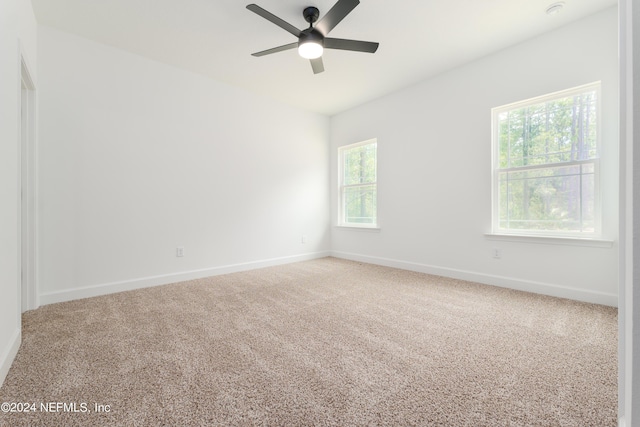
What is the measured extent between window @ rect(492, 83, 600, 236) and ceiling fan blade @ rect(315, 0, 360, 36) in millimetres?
2220

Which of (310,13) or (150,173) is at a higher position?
(310,13)

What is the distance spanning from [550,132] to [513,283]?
1643 millimetres

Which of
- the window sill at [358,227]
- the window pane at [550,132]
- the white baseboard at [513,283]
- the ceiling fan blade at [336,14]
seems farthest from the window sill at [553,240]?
the ceiling fan blade at [336,14]

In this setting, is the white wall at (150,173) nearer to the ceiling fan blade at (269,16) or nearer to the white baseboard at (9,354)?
the white baseboard at (9,354)

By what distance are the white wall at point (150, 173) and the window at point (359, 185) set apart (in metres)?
0.96

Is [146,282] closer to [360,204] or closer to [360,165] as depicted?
[360,204]

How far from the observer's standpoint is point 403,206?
4180 millimetres

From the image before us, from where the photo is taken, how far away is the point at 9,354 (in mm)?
1602

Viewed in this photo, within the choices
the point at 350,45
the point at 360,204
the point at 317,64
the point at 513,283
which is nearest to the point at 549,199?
the point at 513,283

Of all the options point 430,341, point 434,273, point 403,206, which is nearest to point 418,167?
point 403,206

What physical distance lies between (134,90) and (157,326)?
2660mm

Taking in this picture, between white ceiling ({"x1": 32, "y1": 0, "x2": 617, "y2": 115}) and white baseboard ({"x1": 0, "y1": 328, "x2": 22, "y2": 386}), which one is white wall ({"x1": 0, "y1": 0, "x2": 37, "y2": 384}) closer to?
white baseboard ({"x1": 0, "y1": 328, "x2": 22, "y2": 386})

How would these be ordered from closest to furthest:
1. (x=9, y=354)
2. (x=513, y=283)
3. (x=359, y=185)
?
(x=9, y=354) < (x=513, y=283) < (x=359, y=185)

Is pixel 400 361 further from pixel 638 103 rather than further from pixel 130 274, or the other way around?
pixel 130 274
